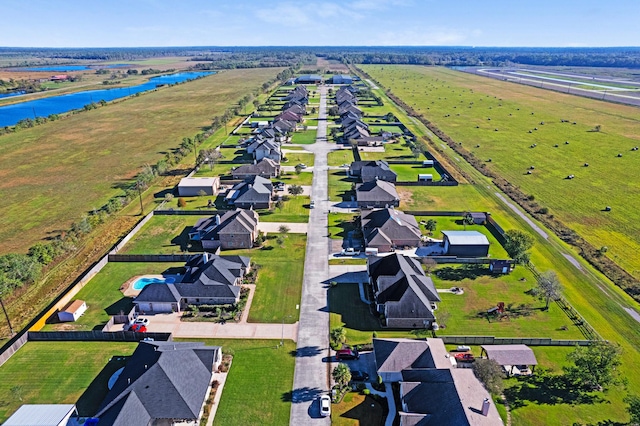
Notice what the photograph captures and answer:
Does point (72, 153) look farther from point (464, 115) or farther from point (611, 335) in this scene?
point (464, 115)

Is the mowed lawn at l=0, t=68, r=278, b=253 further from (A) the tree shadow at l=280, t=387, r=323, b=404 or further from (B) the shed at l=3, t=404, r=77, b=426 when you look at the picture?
(A) the tree shadow at l=280, t=387, r=323, b=404

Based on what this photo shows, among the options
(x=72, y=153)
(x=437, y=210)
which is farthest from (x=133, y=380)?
(x=72, y=153)

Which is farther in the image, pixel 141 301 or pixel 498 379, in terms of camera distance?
pixel 141 301

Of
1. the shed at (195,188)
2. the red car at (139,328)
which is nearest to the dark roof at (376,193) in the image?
the shed at (195,188)

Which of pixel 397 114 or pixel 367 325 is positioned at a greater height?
pixel 397 114

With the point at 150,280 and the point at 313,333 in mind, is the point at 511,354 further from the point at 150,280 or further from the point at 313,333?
the point at 150,280

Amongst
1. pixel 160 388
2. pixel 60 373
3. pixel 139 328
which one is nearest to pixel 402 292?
pixel 160 388

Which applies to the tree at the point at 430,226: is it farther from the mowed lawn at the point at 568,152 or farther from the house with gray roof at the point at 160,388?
the house with gray roof at the point at 160,388
